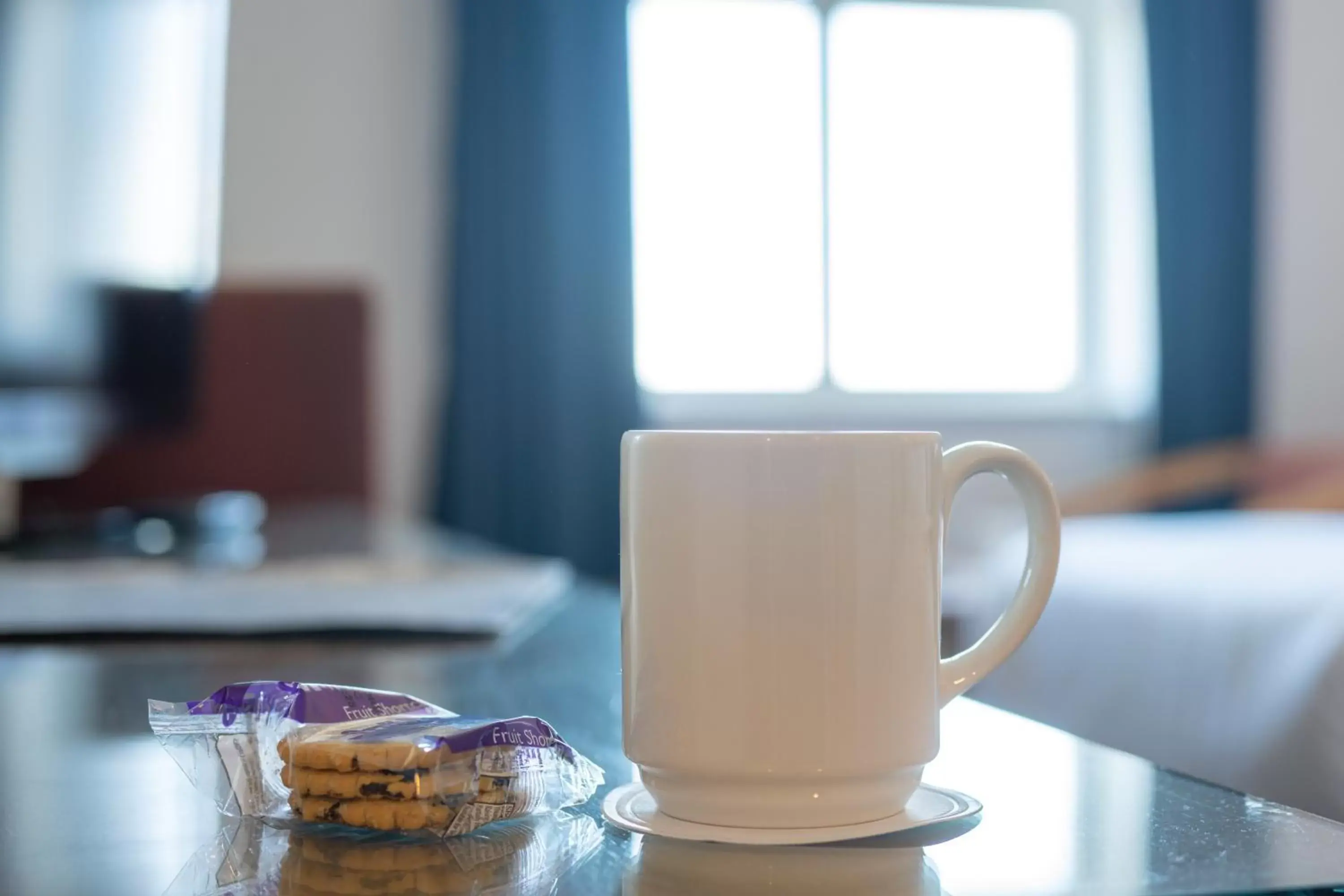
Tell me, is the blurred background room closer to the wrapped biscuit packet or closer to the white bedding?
the white bedding

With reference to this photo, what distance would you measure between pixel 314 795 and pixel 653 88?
324cm

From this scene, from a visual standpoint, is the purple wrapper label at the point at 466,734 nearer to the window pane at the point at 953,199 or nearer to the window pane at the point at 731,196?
the window pane at the point at 731,196

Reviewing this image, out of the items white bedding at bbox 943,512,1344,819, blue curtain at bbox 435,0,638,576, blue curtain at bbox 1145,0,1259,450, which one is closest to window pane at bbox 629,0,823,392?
blue curtain at bbox 435,0,638,576

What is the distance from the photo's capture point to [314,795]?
1.13ft

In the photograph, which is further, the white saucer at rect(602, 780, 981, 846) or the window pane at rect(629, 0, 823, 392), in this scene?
the window pane at rect(629, 0, 823, 392)

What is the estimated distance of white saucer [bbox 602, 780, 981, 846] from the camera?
34 cm

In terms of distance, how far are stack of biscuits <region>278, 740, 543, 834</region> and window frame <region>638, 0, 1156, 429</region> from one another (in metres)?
2.94

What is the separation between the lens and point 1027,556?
40 cm

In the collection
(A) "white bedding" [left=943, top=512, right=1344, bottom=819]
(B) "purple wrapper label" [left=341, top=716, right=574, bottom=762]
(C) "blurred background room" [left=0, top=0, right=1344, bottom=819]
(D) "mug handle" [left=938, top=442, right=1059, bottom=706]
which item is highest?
(C) "blurred background room" [left=0, top=0, right=1344, bottom=819]

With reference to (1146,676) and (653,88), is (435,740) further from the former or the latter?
(653,88)

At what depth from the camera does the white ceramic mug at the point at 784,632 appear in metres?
0.35

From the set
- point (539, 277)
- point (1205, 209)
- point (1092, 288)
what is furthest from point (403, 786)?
point (1092, 288)

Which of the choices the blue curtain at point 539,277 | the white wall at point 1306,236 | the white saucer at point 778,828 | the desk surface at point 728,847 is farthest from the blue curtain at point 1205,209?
the white saucer at point 778,828

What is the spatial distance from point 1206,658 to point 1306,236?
2797 mm
